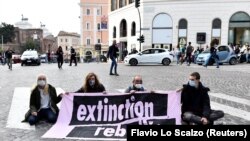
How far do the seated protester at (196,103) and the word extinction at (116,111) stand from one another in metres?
0.79

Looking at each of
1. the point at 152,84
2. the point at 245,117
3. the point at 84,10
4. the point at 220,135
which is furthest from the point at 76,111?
the point at 84,10

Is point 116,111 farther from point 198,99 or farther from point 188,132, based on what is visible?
point 188,132

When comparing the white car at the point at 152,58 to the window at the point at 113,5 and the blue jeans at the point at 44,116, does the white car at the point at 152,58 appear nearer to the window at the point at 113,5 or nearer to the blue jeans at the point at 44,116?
the blue jeans at the point at 44,116

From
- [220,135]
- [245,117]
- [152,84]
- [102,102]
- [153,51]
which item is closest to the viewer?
[220,135]

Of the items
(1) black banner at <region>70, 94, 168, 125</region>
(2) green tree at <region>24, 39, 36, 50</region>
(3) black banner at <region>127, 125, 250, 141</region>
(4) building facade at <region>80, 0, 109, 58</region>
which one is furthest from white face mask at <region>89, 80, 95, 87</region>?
(2) green tree at <region>24, 39, 36, 50</region>

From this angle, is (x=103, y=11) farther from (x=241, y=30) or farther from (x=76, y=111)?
(x=76, y=111)

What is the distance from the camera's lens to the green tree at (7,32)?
116m

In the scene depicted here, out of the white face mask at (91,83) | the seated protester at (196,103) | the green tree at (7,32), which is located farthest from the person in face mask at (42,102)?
the green tree at (7,32)

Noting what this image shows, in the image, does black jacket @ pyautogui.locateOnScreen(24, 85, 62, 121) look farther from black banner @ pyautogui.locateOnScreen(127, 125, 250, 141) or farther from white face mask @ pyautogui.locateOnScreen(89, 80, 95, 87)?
black banner @ pyautogui.locateOnScreen(127, 125, 250, 141)

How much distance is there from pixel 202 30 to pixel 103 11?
53671 millimetres

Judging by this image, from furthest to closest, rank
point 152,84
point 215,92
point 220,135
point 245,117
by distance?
point 152,84
point 215,92
point 245,117
point 220,135

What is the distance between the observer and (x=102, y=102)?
8289 mm

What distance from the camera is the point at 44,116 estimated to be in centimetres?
852

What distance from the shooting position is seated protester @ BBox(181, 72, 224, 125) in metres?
7.55
